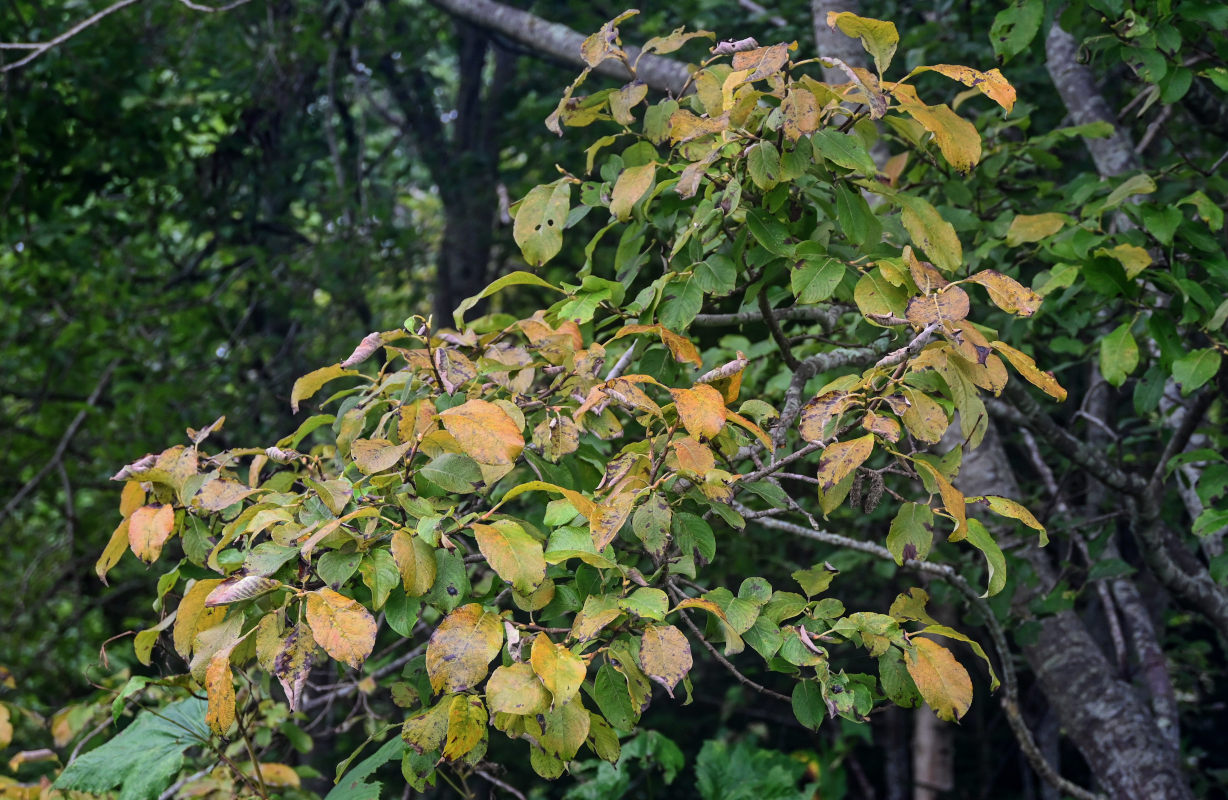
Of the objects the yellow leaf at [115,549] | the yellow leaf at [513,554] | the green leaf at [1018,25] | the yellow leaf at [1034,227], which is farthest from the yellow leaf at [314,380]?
the green leaf at [1018,25]

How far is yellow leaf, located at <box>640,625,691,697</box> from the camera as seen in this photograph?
101cm

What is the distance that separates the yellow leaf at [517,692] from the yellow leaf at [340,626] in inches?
5.4

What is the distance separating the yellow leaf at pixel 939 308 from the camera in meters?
1.18

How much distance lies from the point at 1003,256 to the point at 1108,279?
410mm

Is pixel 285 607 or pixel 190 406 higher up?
pixel 285 607

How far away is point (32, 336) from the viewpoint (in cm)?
423

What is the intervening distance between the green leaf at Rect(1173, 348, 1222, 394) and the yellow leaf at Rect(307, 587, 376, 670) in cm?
141

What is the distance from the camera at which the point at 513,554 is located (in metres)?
1.10

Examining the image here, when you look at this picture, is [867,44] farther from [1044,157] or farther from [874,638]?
[1044,157]

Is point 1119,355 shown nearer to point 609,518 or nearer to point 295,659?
point 609,518

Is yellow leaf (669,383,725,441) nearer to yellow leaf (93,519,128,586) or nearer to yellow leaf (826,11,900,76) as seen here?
yellow leaf (826,11,900,76)

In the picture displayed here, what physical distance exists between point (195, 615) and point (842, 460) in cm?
80

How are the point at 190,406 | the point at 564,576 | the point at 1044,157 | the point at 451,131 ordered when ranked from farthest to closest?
the point at 451,131 < the point at 190,406 < the point at 1044,157 < the point at 564,576

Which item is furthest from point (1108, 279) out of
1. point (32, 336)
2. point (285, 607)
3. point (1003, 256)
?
point (32, 336)
